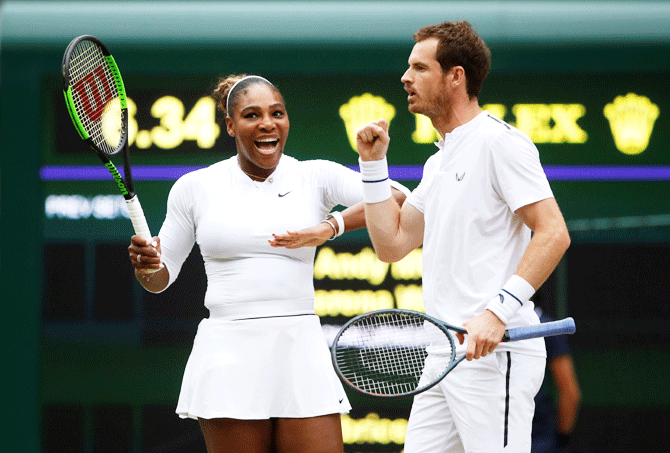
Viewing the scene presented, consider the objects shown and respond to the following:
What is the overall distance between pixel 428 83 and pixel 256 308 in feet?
2.54

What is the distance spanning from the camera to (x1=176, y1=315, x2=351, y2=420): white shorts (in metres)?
2.52

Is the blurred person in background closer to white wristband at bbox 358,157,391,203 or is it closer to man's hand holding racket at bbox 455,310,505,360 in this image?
white wristband at bbox 358,157,391,203

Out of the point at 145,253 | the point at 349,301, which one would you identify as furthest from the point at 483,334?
the point at 349,301

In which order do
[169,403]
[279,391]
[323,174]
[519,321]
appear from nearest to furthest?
1. [519,321]
2. [279,391]
3. [323,174]
4. [169,403]

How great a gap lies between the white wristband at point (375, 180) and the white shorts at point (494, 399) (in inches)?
20.0

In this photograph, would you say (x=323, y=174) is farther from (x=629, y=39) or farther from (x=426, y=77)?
(x=629, y=39)

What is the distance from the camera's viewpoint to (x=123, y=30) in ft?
17.1

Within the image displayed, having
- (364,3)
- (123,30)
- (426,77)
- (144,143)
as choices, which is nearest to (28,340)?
(144,143)

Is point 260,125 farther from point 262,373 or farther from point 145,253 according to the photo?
point 262,373

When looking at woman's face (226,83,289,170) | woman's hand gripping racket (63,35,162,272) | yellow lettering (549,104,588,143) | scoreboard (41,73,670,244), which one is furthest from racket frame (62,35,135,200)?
yellow lettering (549,104,588,143)

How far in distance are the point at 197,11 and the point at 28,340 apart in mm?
2064

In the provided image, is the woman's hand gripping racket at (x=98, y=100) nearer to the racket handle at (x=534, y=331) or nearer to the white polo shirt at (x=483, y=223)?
the white polo shirt at (x=483, y=223)

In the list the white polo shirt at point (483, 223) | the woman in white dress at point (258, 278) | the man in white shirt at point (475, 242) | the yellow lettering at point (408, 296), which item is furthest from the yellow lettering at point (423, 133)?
the white polo shirt at point (483, 223)

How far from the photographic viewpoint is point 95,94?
9.27ft
